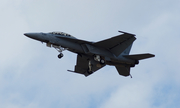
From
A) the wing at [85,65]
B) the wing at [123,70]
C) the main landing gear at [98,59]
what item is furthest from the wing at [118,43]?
the wing at [123,70]

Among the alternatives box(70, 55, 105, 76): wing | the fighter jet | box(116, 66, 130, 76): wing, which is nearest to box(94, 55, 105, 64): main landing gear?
the fighter jet

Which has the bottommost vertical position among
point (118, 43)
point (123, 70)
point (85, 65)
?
point (123, 70)

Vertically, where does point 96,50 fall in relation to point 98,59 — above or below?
above

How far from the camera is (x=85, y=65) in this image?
38.4 meters

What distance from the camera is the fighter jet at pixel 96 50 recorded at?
3353 centimetres

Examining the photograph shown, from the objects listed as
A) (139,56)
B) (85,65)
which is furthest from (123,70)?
(85,65)

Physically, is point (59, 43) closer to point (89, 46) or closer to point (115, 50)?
point (89, 46)

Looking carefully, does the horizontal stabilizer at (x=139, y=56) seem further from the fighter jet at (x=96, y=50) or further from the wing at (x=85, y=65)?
the wing at (x=85, y=65)

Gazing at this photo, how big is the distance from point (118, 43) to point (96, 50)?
2.25 meters

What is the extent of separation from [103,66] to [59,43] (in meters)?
5.77

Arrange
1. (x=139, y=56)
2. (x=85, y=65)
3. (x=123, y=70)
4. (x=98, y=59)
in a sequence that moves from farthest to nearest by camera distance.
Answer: (x=123, y=70)
(x=85, y=65)
(x=139, y=56)
(x=98, y=59)

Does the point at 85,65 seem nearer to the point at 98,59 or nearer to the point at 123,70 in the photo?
the point at 98,59

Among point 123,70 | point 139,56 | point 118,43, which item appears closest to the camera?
point 118,43

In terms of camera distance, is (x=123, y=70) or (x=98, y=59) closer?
(x=98, y=59)
